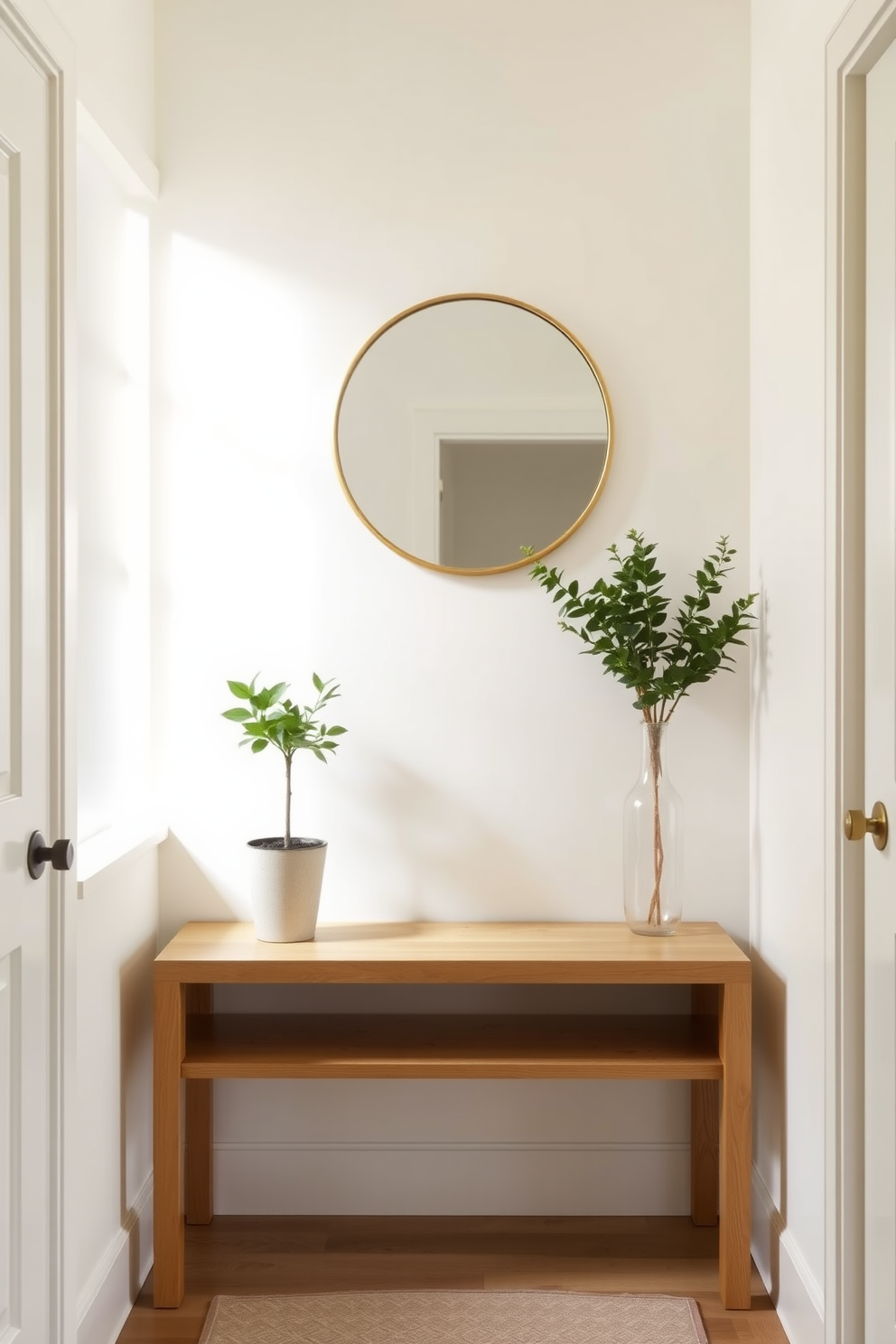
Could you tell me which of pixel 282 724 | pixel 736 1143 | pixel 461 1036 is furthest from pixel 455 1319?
pixel 282 724

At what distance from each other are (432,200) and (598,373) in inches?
20.9

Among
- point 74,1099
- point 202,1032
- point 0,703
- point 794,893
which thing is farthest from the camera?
point 202,1032

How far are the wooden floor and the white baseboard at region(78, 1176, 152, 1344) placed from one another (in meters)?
0.04

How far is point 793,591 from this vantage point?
2113mm

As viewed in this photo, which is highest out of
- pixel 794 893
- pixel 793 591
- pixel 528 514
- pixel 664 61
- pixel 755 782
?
pixel 664 61

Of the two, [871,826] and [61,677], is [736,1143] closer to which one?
[871,826]

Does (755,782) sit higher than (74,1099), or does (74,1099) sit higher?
(755,782)

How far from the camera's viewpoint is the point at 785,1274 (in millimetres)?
2117

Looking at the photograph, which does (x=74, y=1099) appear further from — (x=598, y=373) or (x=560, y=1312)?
(x=598, y=373)

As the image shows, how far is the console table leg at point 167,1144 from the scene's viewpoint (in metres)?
2.14

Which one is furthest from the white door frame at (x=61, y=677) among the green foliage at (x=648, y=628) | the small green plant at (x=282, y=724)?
the green foliage at (x=648, y=628)

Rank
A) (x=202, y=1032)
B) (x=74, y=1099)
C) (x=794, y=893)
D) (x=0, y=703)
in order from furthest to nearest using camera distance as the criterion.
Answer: (x=202, y=1032)
(x=794, y=893)
(x=74, y=1099)
(x=0, y=703)

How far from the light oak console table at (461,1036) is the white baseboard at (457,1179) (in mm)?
311

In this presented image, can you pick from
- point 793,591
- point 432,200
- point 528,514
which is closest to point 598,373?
point 528,514
